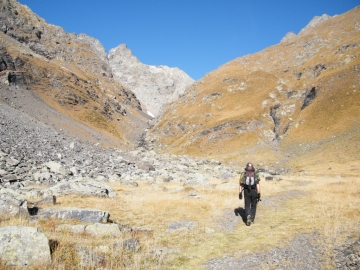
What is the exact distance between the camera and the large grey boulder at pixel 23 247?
6.52 meters

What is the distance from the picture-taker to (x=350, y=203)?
597 inches

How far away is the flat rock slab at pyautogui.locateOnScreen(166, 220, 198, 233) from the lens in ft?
41.6

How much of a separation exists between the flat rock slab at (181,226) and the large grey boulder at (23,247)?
6656mm

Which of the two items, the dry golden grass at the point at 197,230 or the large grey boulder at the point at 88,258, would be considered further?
the dry golden grass at the point at 197,230

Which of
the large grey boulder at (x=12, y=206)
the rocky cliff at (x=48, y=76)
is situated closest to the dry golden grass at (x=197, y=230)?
the large grey boulder at (x=12, y=206)

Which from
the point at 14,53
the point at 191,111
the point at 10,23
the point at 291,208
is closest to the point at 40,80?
the point at 14,53

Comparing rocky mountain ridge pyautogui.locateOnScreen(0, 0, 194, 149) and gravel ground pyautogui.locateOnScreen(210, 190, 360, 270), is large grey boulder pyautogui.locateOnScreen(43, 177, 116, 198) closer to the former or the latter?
gravel ground pyautogui.locateOnScreen(210, 190, 360, 270)

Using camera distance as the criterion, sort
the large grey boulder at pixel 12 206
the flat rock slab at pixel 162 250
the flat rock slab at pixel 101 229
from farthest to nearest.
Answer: the large grey boulder at pixel 12 206 < the flat rock slab at pixel 101 229 < the flat rock slab at pixel 162 250

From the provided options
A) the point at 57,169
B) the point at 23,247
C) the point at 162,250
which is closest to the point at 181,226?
the point at 162,250

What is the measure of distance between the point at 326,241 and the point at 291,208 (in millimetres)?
7630

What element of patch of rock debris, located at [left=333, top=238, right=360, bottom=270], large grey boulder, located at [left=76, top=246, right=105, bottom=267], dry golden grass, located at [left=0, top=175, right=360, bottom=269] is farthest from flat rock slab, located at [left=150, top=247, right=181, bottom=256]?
patch of rock debris, located at [left=333, top=238, right=360, bottom=270]

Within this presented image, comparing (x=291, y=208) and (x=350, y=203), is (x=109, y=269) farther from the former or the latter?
(x=350, y=203)

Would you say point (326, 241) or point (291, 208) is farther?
point (291, 208)

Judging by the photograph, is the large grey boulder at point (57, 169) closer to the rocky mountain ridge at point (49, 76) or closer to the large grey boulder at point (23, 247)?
the large grey boulder at point (23, 247)
